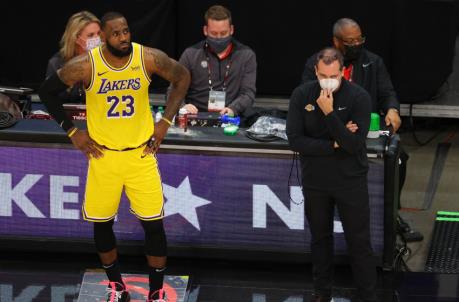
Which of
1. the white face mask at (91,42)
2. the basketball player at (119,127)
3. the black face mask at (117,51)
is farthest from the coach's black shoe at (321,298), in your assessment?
the white face mask at (91,42)

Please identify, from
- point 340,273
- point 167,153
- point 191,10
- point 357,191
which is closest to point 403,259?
point 340,273

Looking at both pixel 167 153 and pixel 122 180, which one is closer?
pixel 122 180

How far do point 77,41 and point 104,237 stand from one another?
1.84 metres

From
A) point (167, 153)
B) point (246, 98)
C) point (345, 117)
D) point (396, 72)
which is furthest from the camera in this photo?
point (396, 72)

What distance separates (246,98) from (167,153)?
3.44ft

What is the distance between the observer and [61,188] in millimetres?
7004

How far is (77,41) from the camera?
7430 mm

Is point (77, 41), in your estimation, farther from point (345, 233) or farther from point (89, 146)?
point (345, 233)

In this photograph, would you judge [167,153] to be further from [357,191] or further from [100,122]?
[357,191]

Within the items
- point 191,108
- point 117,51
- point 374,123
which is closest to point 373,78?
point 374,123

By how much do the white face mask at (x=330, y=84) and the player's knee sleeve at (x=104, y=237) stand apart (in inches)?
63.3

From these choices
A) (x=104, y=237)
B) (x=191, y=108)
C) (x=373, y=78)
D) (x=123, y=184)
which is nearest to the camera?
(x=123, y=184)

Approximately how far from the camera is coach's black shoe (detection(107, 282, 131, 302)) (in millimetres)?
6391

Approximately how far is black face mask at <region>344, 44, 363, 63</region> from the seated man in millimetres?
853
